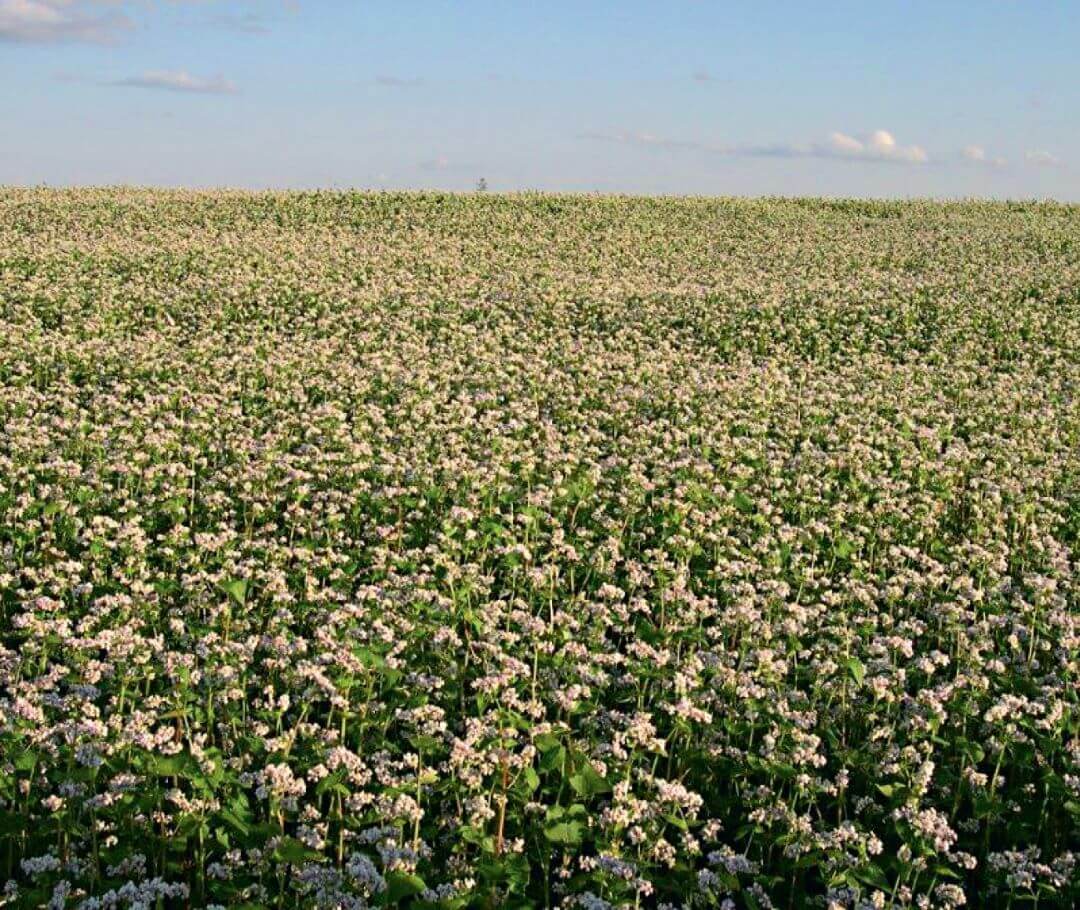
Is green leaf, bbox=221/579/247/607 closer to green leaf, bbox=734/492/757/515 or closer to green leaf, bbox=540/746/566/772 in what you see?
green leaf, bbox=540/746/566/772

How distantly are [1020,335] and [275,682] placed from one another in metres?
19.2

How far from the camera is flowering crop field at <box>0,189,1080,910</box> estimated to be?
5871 mm

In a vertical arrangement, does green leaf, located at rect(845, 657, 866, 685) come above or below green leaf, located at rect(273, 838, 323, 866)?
above

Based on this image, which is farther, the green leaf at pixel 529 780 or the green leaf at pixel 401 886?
the green leaf at pixel 529 780

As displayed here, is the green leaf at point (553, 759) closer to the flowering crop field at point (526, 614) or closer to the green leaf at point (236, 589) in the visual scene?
the flowering crop field at point (526, 614)

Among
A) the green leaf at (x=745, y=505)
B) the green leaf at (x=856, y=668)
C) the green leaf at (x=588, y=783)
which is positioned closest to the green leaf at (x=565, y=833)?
the green leaf at (x=588, y=783)

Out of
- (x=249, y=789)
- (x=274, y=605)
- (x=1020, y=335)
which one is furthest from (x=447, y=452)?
(x=1020, y=335)

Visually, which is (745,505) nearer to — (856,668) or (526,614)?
(856,668)

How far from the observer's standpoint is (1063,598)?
9320 mm

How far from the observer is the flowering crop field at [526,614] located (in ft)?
19.3

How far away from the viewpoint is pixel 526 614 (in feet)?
26.1

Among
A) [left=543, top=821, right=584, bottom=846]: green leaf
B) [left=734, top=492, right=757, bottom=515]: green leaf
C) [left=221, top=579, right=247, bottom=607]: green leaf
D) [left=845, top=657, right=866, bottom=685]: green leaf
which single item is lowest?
[left=543, top=821, right=584, bottom=846]: green leaf

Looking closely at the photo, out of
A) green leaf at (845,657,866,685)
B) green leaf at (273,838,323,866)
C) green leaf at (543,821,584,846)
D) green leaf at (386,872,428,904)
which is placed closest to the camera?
green leaf at (386,872,428,904)

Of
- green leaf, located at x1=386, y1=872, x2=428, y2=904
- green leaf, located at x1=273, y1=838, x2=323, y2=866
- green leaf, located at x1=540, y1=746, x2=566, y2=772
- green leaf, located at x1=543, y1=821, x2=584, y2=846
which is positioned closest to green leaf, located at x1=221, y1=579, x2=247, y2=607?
green leaf, located at x1=540, y1=746, x2=566, y2=772
